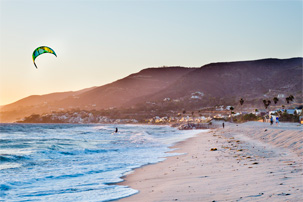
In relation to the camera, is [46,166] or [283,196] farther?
[46,166]

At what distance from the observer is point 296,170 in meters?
9.14

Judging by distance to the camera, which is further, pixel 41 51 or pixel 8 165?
pixel 41 51

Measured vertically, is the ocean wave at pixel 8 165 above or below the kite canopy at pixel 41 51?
below

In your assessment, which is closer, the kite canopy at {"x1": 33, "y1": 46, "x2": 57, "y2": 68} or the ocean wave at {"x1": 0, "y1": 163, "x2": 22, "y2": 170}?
the ocean wave at {"x1": 0, "y1": 163, "x2": 22, "y2": 170}

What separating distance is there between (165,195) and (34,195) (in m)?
4.46

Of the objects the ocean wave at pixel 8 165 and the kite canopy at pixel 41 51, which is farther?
the kite canopy at pixel 41 51

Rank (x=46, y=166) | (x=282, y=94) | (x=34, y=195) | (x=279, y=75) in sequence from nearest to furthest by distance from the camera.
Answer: (x=34, y=195) < (x=46, y=166) < (x=282, y=94) < (x=279, y=75)

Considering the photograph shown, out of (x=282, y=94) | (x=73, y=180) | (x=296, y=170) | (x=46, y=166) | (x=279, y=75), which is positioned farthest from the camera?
(x=279, y=75)

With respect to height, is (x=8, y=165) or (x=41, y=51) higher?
(x=41, y=51)

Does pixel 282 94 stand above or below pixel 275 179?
above

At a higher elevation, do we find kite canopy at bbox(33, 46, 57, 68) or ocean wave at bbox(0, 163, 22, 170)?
kite canopy at bbox(33, 46, 57, 68)

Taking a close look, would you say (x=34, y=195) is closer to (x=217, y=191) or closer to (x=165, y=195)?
(x=165, y=195)

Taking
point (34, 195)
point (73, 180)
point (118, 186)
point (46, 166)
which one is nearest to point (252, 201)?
point (118, 186)

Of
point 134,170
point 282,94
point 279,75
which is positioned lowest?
point 134,170
